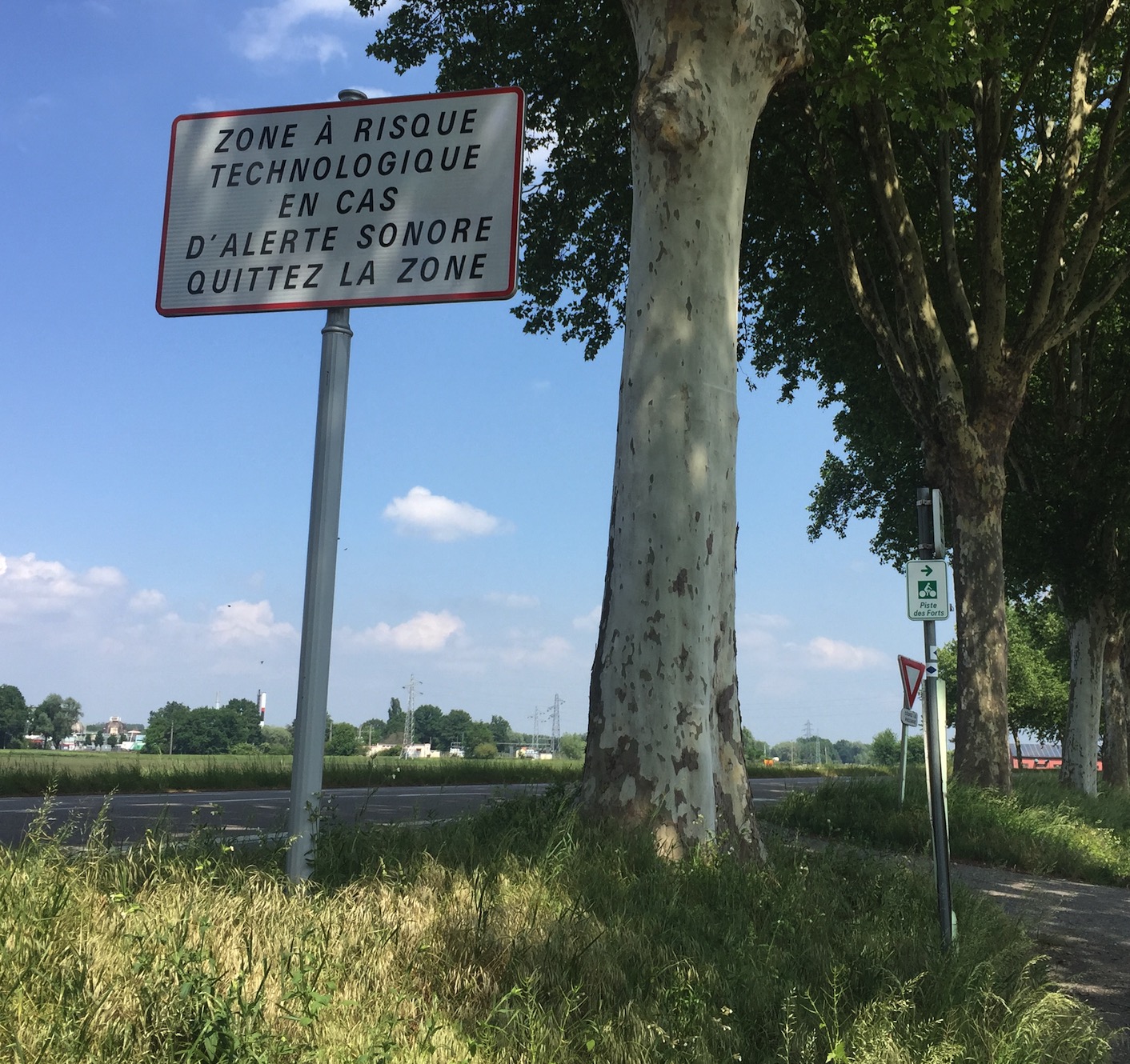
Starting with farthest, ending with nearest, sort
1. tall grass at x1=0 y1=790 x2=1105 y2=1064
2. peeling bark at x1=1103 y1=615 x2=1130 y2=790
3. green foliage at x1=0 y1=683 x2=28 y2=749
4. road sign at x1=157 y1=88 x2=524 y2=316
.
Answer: green foliage at x1=0 y1=683 x2=28 y2=749, peeling bark at x1=1103 y1=615 x2=1130 y2=790, road sign at x1=157 y1=88 x2=524 y2=316, tall grass at x1=0 y1=790 x2=1105 y2=1064

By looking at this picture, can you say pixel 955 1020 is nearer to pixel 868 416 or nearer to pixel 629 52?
pixel 629 52

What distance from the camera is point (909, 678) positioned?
17.0 m

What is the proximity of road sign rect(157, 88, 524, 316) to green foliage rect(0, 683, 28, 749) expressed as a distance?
510ft

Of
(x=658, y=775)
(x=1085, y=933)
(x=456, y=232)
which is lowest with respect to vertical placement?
(x=1085, y=933)

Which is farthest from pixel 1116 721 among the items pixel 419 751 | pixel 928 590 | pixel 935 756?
pixel 419 751

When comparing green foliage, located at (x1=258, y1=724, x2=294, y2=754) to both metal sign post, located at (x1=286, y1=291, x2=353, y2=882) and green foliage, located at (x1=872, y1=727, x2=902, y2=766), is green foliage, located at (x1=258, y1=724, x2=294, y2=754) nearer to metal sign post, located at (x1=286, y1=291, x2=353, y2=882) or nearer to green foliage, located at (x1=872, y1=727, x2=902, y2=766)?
green foliage, located at (x1=872, y1=727, x2=902, y2=766)

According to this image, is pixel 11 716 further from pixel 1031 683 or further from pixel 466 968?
pixel 466 968

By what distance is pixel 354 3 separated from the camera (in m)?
16.7

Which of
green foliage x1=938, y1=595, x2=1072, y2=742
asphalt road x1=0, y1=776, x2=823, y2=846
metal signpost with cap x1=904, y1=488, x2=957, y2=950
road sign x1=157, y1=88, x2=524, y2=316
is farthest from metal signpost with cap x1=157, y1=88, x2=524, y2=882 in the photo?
green foliage x1=938, y1=595, x2=1072, y2=742

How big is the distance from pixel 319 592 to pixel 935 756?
3.94 meters

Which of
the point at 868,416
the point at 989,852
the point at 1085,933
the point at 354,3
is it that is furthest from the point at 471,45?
the point at 1085,933

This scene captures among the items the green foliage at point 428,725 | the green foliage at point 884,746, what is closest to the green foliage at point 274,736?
the green foliage at point 428,725

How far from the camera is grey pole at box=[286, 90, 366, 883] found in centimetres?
458

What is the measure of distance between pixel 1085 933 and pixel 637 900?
5.13 meters
